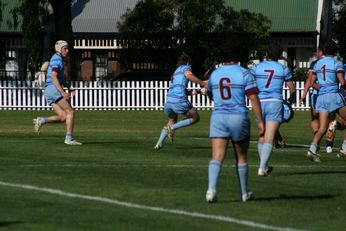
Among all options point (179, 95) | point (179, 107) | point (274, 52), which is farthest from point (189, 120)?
point (274, 52)

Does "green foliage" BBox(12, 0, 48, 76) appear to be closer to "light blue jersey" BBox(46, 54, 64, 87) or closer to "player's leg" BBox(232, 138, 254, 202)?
"light blue jersey" BBox(46, 54, 64, 87)

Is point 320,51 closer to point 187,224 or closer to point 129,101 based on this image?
point 187,224

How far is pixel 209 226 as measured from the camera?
37.6 feet

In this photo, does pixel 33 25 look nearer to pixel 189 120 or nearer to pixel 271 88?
pixel 189 120

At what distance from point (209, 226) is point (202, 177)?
5.11m

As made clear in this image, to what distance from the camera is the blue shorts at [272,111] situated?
1742 centimetres

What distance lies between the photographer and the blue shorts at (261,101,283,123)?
17422 mm

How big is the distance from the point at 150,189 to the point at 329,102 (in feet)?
19.6

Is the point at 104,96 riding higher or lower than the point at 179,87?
lower

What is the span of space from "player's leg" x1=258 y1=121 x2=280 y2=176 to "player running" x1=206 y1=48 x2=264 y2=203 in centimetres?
308

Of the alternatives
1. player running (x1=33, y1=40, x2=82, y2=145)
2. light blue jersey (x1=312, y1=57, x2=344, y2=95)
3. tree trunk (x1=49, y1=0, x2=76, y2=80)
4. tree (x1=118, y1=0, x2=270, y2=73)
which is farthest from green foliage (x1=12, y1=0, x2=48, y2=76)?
light blue jersey (x1=312, y1=57, x2=344, y2=95)

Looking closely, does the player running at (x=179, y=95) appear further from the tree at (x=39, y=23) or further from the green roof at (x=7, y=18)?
the green roof at (x=7, y=18)

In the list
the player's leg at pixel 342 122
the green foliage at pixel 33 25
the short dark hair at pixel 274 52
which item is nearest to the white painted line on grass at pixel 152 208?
the short dark hair at pixel 274 52

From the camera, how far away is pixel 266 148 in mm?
16609
